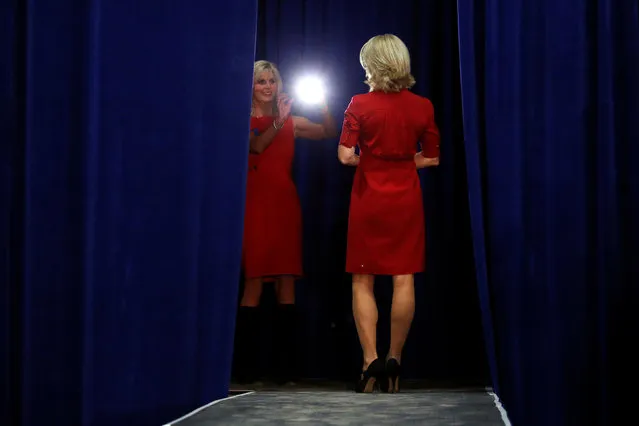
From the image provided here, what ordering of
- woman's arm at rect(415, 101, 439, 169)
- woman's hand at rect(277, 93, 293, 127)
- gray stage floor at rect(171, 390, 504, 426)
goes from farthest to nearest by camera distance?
woman's hand at rect(277, 93, 293, 127)
woman's arm at rect(415, 101, 439, 169)
gray stage floor at rect(171, 390, 504, 426)

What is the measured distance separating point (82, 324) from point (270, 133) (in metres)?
1.24

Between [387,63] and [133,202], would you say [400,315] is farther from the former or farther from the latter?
[133,202]

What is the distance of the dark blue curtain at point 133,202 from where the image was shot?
276 centimetres

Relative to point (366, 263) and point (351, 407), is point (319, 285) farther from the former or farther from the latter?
point (351, 407)

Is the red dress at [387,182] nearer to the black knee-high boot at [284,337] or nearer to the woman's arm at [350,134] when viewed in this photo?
the woman's arm at [350,134]

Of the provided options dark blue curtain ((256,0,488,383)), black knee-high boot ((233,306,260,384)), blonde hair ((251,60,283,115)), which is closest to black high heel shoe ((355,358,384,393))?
black knee-high boot ((233,306,260,384))

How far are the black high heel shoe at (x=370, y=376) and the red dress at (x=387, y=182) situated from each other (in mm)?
339

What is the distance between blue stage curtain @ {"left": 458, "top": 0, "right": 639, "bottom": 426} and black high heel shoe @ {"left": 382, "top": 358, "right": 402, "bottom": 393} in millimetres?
379

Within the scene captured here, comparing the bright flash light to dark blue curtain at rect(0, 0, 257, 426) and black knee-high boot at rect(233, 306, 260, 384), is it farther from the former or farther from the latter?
dark blue curtain at rect(0, 0, 257, 426)

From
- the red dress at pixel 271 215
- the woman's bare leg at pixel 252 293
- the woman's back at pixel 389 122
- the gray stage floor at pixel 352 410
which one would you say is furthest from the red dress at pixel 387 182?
the gray stage floor at pixel 352 410

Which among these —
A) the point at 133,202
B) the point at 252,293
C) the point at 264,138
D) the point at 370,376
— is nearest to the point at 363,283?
the point at 370,376

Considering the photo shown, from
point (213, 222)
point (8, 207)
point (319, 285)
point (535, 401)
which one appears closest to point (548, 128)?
point (535, 401)

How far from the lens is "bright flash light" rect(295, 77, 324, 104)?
13.3 feet

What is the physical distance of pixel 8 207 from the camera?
9.56 ft
